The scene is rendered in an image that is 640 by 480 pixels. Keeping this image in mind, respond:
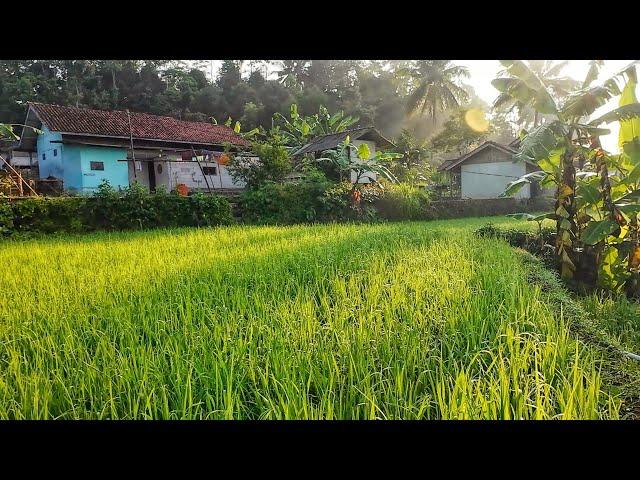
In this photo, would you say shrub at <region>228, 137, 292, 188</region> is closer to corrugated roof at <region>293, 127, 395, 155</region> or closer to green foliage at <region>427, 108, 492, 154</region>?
corrugated roof at <region>293, 127, 395, 155</region>

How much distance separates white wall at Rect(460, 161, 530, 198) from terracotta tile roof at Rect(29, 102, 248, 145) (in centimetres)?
849

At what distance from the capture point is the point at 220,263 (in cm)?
392

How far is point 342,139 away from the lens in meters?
13.8

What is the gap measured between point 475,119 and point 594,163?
16.8 meters

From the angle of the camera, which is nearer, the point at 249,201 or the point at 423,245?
the point at 423,245

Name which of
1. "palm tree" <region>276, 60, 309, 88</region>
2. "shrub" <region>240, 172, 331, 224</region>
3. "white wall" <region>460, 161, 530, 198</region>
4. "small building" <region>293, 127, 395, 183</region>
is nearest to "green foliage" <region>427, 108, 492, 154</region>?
"white wall" <region>460, 161, 530, 198</region>

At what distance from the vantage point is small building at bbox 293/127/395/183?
45.5 ft

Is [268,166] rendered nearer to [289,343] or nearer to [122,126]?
[122,126]

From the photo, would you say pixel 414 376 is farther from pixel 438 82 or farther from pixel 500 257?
pixel 438 82

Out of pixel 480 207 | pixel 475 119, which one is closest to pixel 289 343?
pixel 480 207

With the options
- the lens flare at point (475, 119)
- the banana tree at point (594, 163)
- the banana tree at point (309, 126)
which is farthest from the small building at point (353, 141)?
the banana tree at point (594, 163)
